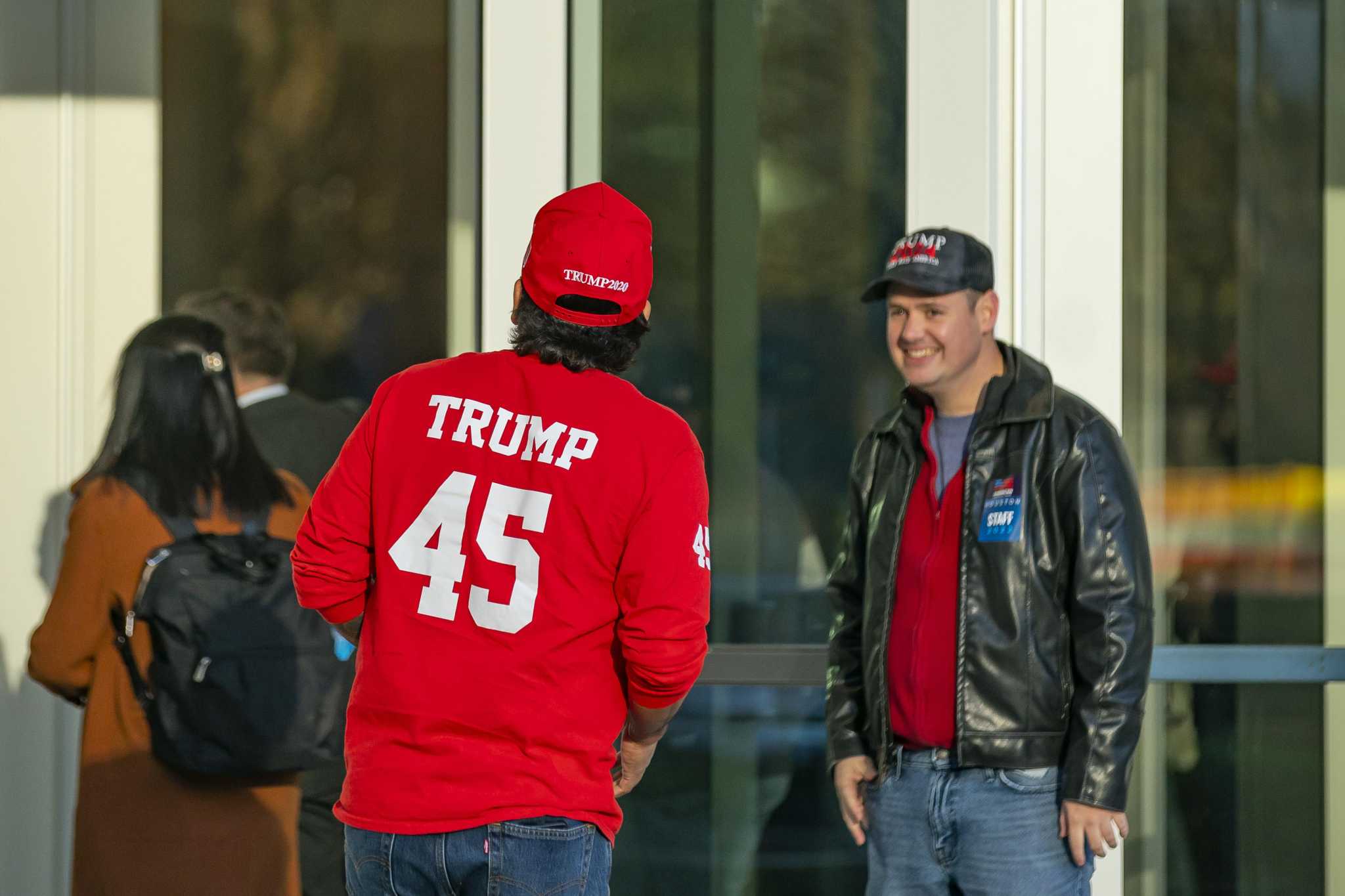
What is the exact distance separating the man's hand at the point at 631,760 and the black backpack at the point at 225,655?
122 centimetres

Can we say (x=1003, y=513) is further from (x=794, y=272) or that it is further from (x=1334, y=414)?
(x=1334, y=414)

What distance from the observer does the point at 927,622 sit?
109 inches

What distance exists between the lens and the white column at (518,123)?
3773mm

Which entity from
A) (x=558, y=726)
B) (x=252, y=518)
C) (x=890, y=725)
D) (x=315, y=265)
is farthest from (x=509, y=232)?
(x=558, y=726)

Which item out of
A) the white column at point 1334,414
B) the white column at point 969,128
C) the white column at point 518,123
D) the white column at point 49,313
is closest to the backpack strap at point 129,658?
the white column at point 49,313

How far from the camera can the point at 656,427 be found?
206 cm

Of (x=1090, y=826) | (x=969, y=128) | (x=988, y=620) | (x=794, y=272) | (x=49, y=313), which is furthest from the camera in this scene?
(x=49, y=313)

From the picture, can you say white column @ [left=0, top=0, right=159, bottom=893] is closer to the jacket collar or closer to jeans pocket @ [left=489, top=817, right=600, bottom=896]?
the jacket collar

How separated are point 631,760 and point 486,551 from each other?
524 mm

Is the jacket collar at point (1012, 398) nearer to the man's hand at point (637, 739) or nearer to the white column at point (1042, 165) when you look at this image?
the white column at point (1042, 165)

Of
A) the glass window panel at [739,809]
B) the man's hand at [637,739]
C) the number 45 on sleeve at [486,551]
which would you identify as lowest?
the glass window panel at [739,809]

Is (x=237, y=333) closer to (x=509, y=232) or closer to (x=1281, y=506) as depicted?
(x=509, y=232)

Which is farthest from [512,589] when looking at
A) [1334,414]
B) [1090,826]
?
[1334,414]

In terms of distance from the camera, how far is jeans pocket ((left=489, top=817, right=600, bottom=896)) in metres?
1.98
